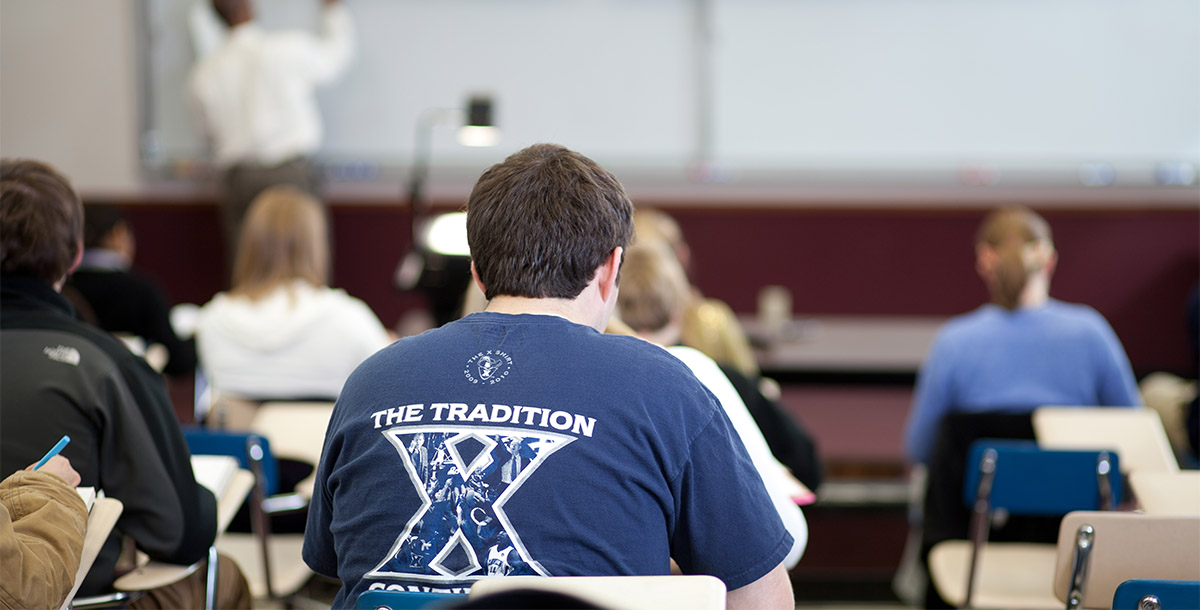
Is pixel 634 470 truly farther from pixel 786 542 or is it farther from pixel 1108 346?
pixel 1108 346

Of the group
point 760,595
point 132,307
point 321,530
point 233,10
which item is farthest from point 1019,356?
point 233,10

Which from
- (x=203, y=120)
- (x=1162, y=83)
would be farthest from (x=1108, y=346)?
(x=203, y=120)

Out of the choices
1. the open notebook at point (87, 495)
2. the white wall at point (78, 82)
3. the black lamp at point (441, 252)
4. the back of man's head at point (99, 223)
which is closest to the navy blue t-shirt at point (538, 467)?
the open notebook at point (87, 495)

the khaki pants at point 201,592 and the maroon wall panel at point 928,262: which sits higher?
the maroon wall panel at point 928,262

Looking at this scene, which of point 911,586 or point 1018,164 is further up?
point 1018,164

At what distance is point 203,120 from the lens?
18.9 feet

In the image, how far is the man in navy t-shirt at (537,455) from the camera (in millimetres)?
1448

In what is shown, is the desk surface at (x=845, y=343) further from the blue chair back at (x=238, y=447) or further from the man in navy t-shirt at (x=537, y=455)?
the man in navy t-shirt at (x=537, y=455)

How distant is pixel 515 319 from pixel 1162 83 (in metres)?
5.26

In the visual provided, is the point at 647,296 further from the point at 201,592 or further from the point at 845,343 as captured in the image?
the point at 845,343

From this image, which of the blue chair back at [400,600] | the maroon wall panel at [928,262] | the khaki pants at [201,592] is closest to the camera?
the blue chair back at [400,600]

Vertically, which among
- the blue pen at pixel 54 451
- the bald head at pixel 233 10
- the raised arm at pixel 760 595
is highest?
the bald head at pixel 233 10

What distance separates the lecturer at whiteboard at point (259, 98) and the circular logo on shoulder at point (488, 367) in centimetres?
427

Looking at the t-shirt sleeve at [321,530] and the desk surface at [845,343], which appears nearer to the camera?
the t-shirt sleeve at [321,530]
